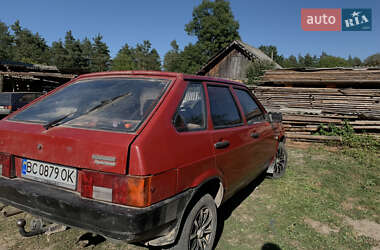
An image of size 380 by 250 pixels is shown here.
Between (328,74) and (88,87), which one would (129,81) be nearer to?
(88,87)

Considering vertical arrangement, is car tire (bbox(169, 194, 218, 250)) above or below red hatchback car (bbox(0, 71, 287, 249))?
below

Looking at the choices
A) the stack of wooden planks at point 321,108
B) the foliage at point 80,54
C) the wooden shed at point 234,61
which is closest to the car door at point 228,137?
the stack of wooden planks at point 321,108

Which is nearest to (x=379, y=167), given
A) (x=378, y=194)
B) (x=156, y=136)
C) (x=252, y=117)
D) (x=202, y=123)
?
(x=378, y=194)

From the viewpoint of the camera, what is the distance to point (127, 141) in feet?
5.29

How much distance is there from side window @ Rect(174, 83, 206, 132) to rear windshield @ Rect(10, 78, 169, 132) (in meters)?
0.22

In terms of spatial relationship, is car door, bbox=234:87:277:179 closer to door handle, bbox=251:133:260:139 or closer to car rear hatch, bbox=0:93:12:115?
door handle, bbox=251:133:260:139

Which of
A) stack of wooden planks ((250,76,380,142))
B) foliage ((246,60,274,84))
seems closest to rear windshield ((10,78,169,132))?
stack of wooden planks ((250,76,380,142))

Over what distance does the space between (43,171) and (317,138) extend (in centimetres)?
773

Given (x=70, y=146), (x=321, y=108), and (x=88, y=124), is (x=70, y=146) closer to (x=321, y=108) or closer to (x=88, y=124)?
(x=88, y=124)

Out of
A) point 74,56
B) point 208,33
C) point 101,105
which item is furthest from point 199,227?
point 74,56

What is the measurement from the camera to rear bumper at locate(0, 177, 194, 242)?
5.13 feet

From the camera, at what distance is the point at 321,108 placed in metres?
9.38

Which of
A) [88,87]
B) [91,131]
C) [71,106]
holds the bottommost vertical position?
[91,131]

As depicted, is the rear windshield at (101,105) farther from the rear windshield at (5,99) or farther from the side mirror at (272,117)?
the rear windshield at (5,99)
